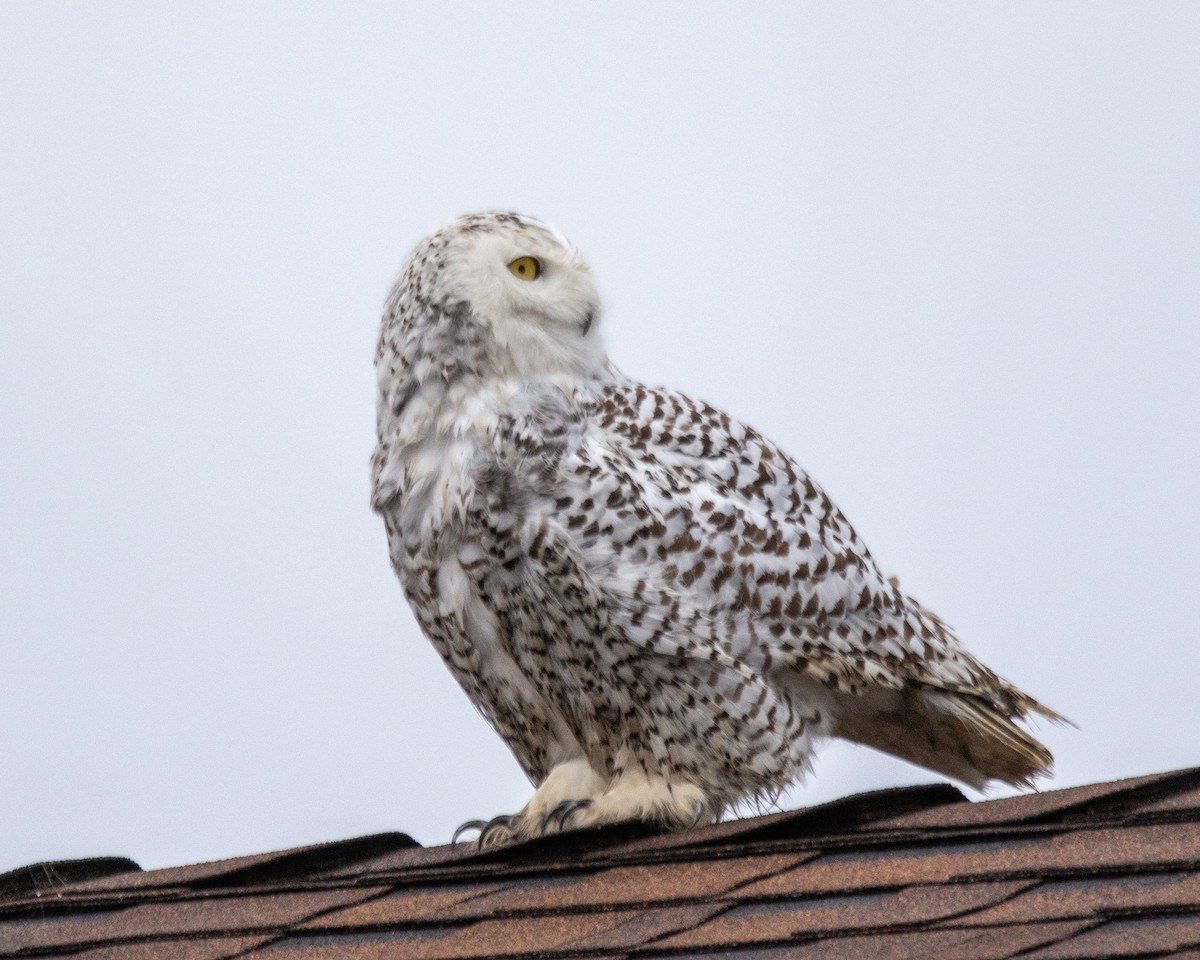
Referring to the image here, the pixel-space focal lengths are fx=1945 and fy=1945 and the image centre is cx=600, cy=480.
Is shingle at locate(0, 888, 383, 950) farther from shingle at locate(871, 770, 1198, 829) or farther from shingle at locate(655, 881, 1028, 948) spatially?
shingle at locate(871, 770, 1198, 829)

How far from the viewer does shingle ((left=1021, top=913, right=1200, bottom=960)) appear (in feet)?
7.30

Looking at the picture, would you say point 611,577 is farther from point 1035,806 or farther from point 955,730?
point 1035,806

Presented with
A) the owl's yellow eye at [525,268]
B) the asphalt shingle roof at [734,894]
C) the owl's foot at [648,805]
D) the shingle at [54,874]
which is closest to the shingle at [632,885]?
the asphalt shingle roof at [734,894]

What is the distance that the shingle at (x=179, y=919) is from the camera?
124 inches

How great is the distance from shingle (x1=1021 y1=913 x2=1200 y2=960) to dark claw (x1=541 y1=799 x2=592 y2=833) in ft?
5.30

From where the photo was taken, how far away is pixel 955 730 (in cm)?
430

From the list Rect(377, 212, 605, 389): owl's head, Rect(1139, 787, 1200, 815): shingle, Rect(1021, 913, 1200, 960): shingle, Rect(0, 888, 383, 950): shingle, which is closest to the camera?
Rect(1021, 913, 1200, 960): shingle

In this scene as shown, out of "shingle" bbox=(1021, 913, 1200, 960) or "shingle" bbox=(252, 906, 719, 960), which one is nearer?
"shingle" bbox=(1021, 913, 1200, 960)

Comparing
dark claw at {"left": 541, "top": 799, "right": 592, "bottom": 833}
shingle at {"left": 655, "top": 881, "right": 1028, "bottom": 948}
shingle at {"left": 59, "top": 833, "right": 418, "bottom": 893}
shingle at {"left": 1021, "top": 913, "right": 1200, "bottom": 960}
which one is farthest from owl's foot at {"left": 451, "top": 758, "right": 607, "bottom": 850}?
shingle at {"left": 1021, "top": 913, "right": 1200, "bottom": 960}

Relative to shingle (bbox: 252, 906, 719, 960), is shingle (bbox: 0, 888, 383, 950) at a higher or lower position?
higher

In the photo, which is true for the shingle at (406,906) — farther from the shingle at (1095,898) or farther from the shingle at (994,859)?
the shingle at (1095,898)

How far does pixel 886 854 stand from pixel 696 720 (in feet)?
3.40

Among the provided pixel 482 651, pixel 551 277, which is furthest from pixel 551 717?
pixel 551 277

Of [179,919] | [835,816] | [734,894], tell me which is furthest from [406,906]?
[835,816]
